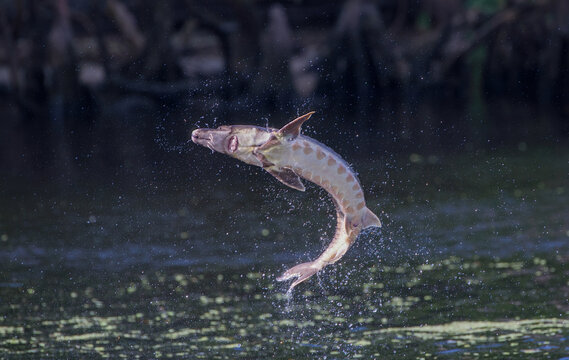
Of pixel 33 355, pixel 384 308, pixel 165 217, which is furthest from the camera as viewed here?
pixel 165 217

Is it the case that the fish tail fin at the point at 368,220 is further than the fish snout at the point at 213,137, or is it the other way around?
the fish tail fin at the point at 368,220

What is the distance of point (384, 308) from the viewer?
13.5 metres

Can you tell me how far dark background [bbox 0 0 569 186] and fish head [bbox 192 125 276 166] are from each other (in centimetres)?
2487

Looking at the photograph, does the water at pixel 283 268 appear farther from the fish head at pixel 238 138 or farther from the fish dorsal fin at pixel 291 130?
the fish dorsal fin at pixel 291 130

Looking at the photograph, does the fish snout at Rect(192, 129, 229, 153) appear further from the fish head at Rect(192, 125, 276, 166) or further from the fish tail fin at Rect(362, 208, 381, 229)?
the fish tail fin at Rect(362, 208, 381, 229)

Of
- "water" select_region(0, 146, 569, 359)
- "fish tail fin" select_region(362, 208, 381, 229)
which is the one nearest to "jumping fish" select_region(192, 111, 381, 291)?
"fish tail fin" select_region(362, 208, 381, 229)

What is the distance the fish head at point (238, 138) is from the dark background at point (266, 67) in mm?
24874

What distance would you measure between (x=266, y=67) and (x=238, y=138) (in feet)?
97.1

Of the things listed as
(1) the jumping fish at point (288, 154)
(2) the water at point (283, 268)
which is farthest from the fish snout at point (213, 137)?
(2) the water at point (283, 268)

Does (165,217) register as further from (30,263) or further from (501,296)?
(501,296)

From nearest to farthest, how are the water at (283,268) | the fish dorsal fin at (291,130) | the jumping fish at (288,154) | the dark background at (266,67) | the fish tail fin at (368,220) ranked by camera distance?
the fish dorsal fin at (291,130) < the jumping fish at (288,154) < the fish tail fin at (368,220) < the water at (283,268) < the dark background at (266,67)

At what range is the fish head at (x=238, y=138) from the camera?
8.95 meters

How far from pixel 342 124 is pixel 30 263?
677 inches

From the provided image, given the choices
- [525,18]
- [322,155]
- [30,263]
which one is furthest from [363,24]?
[322,155]
